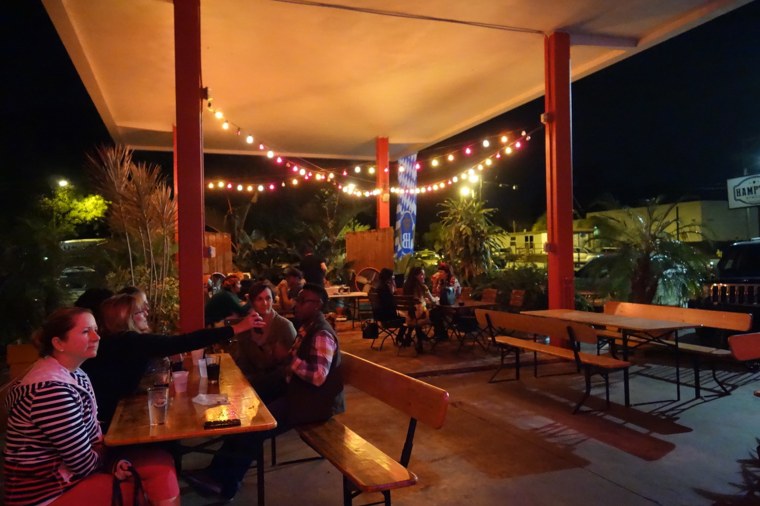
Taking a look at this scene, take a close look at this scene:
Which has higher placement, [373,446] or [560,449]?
[373,446]

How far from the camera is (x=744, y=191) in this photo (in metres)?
15.1

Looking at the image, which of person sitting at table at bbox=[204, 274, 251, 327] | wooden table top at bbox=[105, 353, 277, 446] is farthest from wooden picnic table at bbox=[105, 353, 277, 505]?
person sitting at table at bbox=[204, 274, 251, 327]

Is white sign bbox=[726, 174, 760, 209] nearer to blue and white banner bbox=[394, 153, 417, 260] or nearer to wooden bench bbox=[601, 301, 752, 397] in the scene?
blue and white banner bbox=[394, 153, 417, 260]

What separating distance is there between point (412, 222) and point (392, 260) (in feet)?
8.16

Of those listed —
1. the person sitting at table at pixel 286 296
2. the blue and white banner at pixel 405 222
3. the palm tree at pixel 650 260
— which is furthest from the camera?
the blue and white banner at pixel 405 222

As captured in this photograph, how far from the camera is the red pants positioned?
7.67ft

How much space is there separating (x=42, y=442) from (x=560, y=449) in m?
3.51

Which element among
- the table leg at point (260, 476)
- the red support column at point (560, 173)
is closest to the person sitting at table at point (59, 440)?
the table leg at point (260, 476)

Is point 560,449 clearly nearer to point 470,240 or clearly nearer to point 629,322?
point 629,322

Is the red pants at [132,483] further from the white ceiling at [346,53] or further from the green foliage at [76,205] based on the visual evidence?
the green foliage at [76,205]

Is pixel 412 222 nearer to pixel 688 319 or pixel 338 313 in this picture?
pixel 338 313

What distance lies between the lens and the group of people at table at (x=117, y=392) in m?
2.30

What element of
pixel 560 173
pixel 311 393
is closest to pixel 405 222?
pixel 560 173

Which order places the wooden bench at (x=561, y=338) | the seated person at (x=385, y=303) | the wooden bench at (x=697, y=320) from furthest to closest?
the seated person at (x=385, y=303)
the wooden bench at (x=697, y=320)
the wooden bench at (x=561, y=338)
